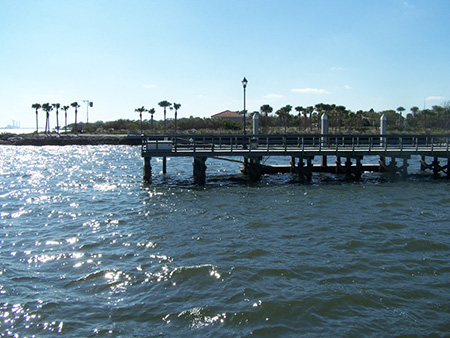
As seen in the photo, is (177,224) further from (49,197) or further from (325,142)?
(325,142)

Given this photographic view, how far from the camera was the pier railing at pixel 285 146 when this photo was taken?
895 inches

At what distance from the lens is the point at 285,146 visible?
914 inches

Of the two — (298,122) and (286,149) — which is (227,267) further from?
(298,122)

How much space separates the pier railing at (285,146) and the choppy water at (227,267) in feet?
16.2

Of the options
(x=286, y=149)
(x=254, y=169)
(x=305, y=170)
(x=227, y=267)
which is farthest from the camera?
(x=305, y=170)

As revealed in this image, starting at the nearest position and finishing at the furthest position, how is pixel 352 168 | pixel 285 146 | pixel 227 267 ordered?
pixel 227 267, pixel 285 146, pixel 352 168

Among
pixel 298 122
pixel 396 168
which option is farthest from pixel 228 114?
pixel 396 168

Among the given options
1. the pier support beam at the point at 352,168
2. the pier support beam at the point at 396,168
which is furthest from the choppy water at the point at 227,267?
the pier support beam at the point at 396,168

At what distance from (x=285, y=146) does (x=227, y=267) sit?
14321mm

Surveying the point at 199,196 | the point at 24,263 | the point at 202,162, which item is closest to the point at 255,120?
the point at 202,162

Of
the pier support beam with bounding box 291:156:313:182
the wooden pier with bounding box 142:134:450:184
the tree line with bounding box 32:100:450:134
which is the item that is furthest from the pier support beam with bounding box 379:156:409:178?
the tree line with bounding box 32:100:450:134

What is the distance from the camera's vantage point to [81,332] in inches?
279

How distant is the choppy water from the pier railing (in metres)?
4.94

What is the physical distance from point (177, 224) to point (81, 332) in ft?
23.0
